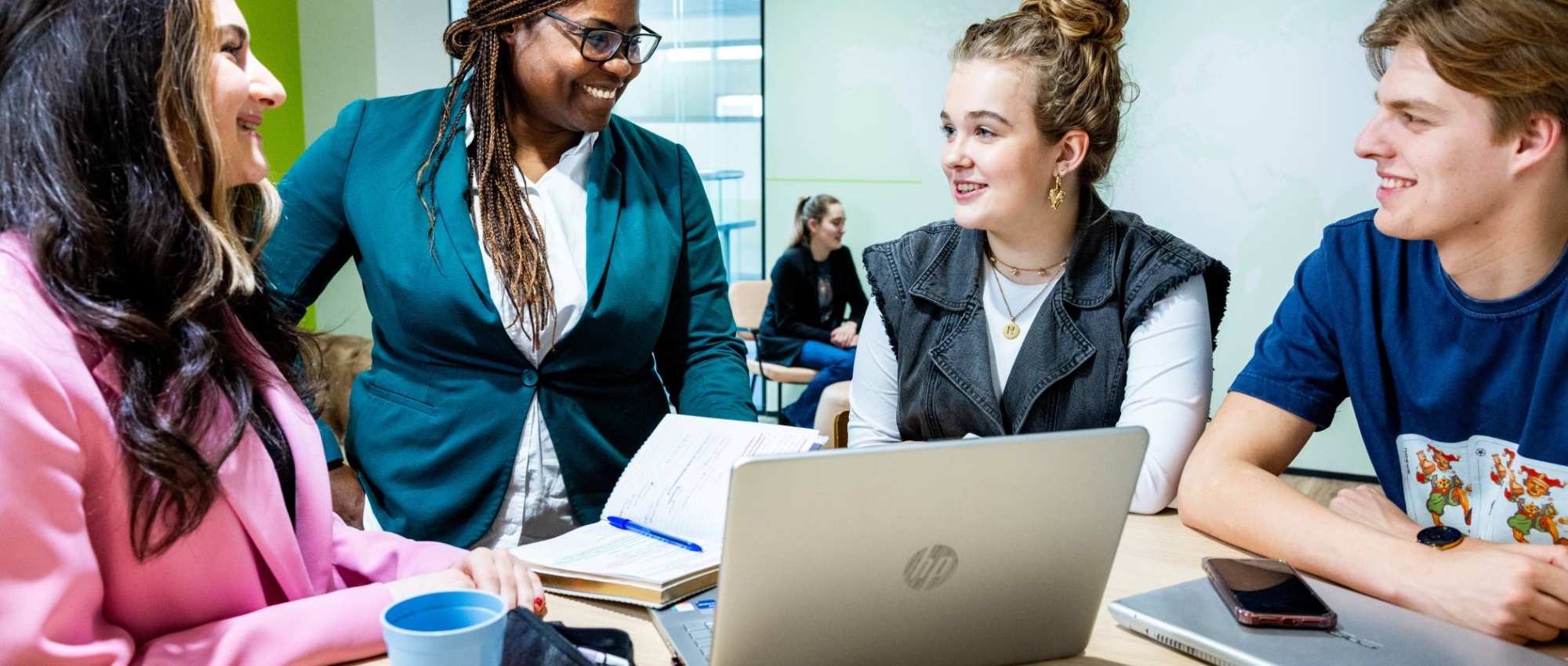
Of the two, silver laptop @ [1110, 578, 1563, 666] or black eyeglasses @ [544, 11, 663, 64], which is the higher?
black eyeglasses @ [544, 11, 663, 64]

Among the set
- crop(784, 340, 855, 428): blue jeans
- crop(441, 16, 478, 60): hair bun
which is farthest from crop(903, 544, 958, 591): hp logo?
crop(784, 340, 855, 428): blue jeans

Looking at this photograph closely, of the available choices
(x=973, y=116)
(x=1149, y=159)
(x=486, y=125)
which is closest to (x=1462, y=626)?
(x=973, y=116)

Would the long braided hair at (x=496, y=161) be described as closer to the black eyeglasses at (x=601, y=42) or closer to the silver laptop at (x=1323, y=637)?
the black eyeglasses at (x=601, y=42)

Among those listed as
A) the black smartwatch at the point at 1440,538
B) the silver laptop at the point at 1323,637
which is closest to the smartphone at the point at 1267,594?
the silver laptop at the point at 1323,637

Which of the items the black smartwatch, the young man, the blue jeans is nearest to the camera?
the black smartwatch

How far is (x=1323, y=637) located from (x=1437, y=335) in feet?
2.15

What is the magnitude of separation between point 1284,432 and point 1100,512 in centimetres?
77

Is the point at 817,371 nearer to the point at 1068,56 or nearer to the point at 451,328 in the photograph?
the point at 1068,56

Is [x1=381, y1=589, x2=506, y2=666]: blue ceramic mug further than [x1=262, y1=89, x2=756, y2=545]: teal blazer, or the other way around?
[x1=262, y1=89, x2=756, y2=545]: teal blazer

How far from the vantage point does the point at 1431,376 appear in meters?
1.65

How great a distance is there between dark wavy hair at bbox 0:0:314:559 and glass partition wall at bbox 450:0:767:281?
5.23m

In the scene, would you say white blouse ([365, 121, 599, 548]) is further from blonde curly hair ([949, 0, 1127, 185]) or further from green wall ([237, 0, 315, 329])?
green wall ([237, 0, 315, 329])

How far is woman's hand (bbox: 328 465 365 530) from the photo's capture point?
1892mm

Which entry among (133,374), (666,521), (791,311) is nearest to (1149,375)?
(666,521)
